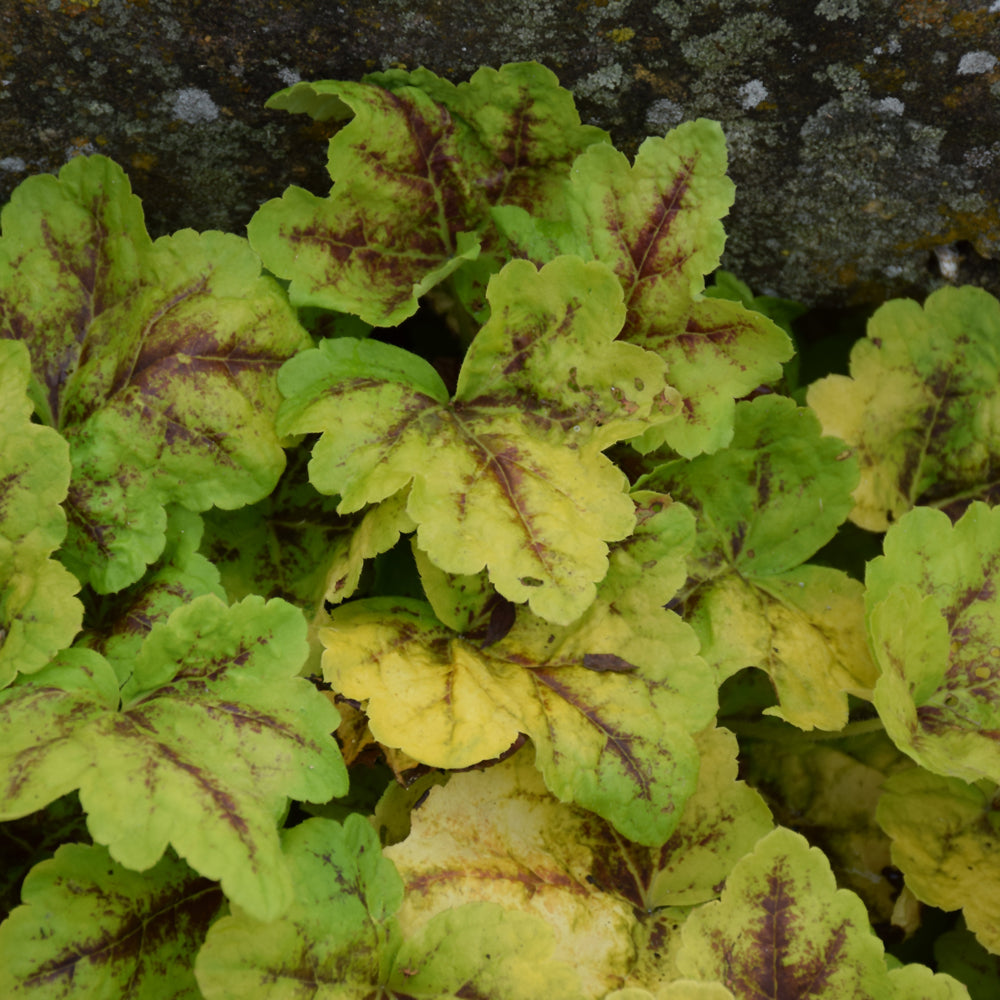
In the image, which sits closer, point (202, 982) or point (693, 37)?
point (202, 982)

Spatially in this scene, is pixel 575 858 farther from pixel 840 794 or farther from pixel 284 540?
pixel 284 540

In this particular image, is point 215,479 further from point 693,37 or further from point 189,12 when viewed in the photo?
point 693,37

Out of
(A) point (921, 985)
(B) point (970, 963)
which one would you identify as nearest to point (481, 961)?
(A) point (921, 985)

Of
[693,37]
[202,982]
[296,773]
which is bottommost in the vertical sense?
[202,982]

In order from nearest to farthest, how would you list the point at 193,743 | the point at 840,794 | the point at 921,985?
the point at 193,743, the point at 921,985, the point at 840,794

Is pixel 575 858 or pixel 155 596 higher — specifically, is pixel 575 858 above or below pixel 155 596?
below

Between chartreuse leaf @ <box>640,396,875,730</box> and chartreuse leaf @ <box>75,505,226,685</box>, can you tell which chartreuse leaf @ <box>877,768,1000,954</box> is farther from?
chartreuse leaf @ <box>75,505,226,685</box>

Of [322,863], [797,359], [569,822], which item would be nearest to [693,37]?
[797,359]

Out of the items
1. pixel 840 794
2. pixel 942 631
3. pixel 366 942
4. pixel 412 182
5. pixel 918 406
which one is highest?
pixel 412 182
